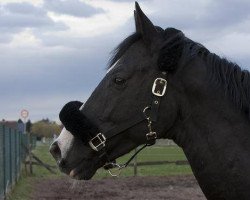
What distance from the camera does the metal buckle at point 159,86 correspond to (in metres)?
3.34

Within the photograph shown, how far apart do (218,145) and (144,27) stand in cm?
82

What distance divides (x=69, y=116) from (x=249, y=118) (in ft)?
3.44

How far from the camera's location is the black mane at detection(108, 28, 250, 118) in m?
3.32

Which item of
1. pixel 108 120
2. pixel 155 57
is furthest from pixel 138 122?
pixel 155 57

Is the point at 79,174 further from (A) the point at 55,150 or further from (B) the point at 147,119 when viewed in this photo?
(B) the point at 147,119

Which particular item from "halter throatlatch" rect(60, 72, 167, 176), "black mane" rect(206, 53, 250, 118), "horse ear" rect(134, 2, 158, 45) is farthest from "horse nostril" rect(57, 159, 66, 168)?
"black mane" rect(206, 53, 250, 118)

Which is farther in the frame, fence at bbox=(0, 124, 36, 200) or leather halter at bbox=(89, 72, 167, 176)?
fence at bbox=(0, 124, 36, 200)

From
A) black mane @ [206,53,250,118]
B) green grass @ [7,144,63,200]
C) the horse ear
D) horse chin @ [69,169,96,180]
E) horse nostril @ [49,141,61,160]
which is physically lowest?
green grass @ [7,144,63,200]

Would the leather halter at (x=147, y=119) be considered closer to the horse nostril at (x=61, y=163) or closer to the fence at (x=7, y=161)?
the horse nostril at (x=61, y=163)

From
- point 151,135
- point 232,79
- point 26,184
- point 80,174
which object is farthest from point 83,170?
point 26,184

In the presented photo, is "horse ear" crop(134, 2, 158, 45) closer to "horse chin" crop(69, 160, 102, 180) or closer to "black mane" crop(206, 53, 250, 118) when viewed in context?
"black mane" crop(206, 53, 250, 118)

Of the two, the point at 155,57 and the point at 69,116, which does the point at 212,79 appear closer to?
the point at 155,57

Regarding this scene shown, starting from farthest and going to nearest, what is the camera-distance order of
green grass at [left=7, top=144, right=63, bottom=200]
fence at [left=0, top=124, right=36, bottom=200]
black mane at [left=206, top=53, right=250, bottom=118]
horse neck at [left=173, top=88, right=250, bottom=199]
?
green grass at [left=7, top=144, right=63, bottom=200], fence at [left=0, top=124, right=36, bottom=200], black mane at [left=206, top=53, right=250, bottom=118], horse neck at [left=173, top=88, right=250, bottom=199]

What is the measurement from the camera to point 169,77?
11.1ft
